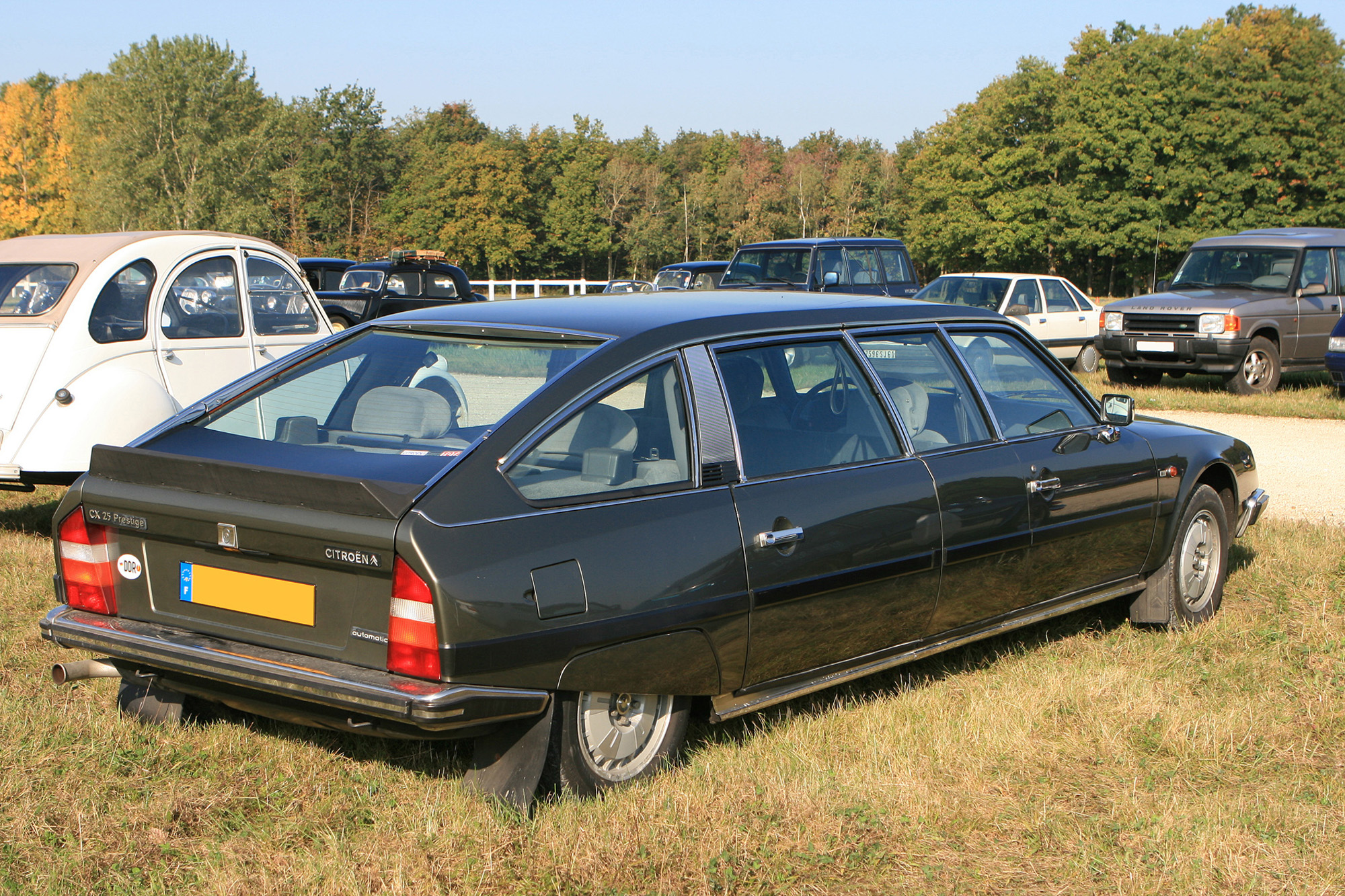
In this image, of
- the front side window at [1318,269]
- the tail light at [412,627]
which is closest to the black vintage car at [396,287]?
the front side window at [1318,269]

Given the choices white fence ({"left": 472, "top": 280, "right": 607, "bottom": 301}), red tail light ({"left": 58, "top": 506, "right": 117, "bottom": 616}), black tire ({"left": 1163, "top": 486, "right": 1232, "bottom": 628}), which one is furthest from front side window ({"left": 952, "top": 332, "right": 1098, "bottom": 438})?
white fence ({"left": 472, "top": 280, "right": 607, "bottom": 301})

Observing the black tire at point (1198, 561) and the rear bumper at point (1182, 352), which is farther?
the rear bumper at point (1182, 352)

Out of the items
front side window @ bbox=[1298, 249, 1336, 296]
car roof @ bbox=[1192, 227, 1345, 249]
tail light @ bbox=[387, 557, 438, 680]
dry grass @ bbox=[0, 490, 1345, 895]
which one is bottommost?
dry grass @ bbox=[0, 490, 1345, 895]

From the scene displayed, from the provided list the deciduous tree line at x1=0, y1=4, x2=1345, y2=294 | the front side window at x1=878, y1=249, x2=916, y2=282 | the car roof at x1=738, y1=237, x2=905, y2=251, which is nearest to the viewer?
the car roof at x1=738, y1=237, x2=905, y2=251

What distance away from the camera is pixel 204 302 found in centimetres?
812

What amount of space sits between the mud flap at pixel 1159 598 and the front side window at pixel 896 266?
13720mm

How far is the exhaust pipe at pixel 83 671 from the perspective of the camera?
3686 mm

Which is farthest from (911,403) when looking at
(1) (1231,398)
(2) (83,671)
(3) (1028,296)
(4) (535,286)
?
(4) (535,286)

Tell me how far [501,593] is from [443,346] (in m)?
1.20

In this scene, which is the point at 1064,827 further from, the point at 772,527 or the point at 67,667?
the point at 67,667

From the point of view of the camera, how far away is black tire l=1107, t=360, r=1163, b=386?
Answer: 57.1ft

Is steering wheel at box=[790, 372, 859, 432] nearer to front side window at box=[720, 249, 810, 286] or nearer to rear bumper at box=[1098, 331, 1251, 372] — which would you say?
rear bumper at box=[1098, 331, 1251, 372]

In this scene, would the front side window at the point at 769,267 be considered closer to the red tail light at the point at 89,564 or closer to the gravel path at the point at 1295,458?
the gravel path at the point at 1295,458

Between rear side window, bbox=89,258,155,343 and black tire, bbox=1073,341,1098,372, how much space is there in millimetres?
16136
